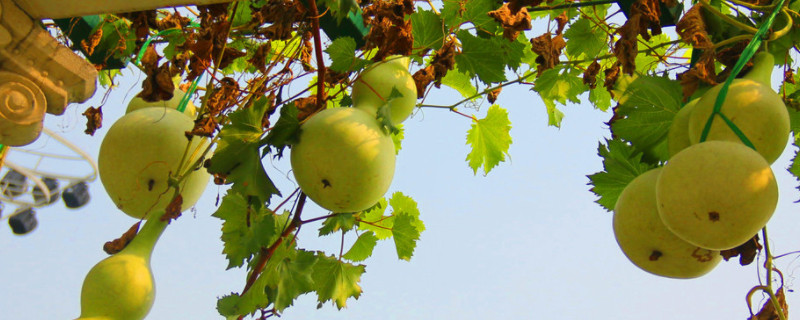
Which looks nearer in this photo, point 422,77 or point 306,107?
point 306,107

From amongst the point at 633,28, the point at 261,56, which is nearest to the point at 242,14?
the point at 261,56

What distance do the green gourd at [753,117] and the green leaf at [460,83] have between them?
1232 mm

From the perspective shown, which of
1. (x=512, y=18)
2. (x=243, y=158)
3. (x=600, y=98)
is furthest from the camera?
(x=600, y=98)

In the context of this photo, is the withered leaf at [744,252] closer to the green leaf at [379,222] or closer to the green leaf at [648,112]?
the green leaf at [648,112]

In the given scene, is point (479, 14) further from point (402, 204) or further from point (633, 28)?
point (402, 204)

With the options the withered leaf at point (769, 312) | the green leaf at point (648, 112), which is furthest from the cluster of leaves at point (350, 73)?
the withered leaf at point (769, 312)

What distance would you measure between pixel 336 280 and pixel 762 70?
108cm

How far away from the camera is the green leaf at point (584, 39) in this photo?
226cm

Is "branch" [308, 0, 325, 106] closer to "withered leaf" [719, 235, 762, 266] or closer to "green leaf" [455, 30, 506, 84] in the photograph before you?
"green leaf" [455, 30, 506, 84]

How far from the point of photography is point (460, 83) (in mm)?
2453

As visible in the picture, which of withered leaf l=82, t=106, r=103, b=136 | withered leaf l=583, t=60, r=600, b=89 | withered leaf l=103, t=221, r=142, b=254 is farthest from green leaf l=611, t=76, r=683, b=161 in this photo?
withered leaf l=82, t=106, r=103, b=136

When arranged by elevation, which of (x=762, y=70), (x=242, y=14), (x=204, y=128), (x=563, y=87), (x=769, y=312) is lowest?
(x=769, y=312)

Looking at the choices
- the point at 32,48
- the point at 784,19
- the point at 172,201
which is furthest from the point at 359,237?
the point at 784,19

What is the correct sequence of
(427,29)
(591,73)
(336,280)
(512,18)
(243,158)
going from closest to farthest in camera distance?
1. (243,158)
2. (512,18)
3. (427,29)
4. (336,280)
5. (591,73)
